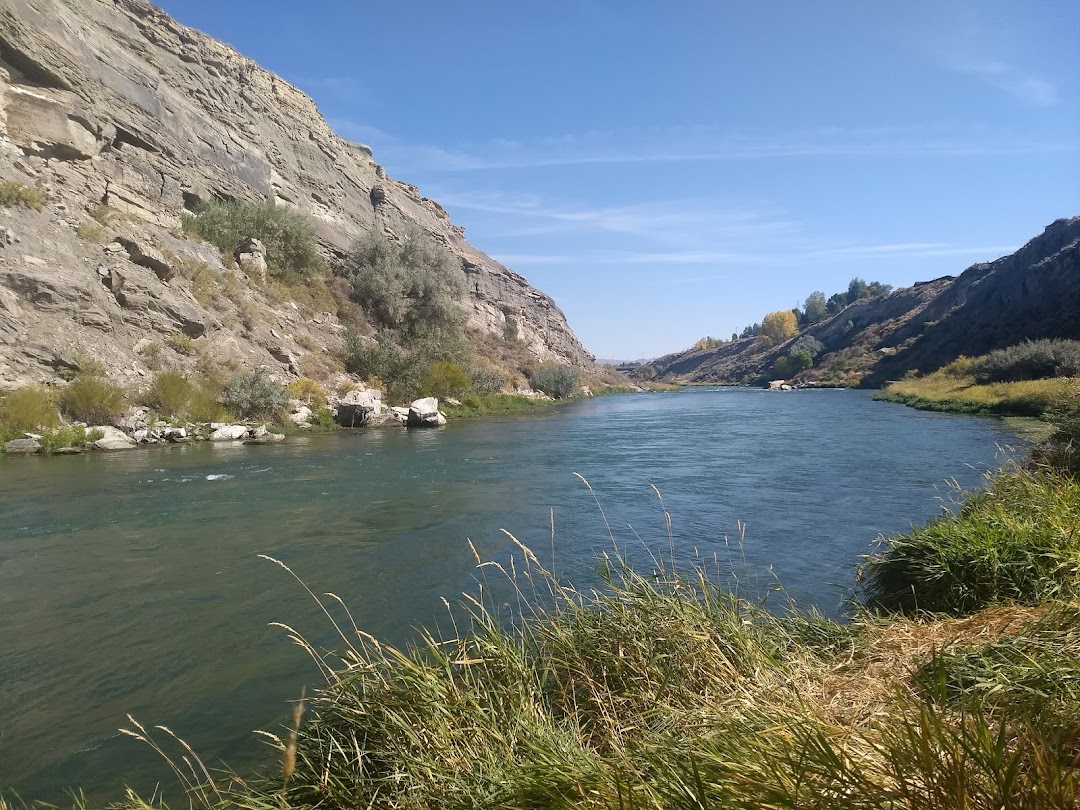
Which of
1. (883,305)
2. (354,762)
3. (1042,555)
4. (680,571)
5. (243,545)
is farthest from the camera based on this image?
(883,305)

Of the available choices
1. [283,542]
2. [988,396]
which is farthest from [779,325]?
[283,542]

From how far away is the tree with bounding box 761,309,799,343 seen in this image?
475 ft

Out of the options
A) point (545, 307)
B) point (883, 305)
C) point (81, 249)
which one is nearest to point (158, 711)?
point (81, 249)

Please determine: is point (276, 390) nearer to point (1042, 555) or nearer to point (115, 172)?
point (115, 172)

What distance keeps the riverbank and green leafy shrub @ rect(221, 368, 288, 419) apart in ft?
67.6

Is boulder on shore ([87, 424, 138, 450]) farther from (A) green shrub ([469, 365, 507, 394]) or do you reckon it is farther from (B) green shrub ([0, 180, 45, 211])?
(A) green shrub ([469, 365, 507, 394])

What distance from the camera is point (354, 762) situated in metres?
3.02

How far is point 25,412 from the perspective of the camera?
17109mm

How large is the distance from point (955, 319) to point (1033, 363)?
4293 cm

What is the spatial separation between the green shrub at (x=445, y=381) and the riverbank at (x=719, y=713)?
93.3ft

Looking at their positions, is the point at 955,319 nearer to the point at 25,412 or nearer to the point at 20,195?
the point at 20,195

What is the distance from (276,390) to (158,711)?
20793mm

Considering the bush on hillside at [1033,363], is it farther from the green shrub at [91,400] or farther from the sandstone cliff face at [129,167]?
the green shrub at [91,400]

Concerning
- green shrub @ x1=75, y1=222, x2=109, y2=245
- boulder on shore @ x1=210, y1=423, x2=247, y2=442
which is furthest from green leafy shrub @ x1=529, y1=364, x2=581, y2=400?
green shrub @ x1=75, y1=222, x2=109, y2=245
